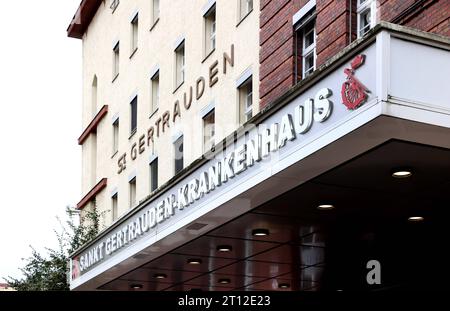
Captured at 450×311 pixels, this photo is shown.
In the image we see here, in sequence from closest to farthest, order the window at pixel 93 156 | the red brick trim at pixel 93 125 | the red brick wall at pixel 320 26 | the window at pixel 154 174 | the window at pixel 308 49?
the red brick wall at pixel 320 26
the window at pixel 308 49
the window at pixel 154 174
the red brick trim at pixel 93 125
the window at pixel 93 156

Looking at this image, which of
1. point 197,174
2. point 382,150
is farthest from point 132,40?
point 382,150

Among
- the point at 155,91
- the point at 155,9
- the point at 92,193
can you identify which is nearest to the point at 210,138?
the point at 155,91

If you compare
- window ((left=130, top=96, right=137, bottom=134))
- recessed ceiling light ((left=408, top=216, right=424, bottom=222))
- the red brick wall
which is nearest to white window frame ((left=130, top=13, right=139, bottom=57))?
window ((left=130, top=96, right=137, bottom=134))

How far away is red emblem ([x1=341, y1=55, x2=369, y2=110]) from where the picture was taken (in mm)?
11466

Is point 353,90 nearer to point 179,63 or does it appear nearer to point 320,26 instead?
point 320,26

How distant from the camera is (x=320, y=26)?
→ 17969 millimetres

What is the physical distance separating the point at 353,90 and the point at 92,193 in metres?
27.7

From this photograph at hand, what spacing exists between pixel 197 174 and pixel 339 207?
3.04 meters

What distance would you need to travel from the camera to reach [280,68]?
19703 millimetres

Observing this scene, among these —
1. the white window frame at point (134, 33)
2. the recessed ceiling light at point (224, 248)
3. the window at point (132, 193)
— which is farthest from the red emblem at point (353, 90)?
the white window frame at point (134, 33)

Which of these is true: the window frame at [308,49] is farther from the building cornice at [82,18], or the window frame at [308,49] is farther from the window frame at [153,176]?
the building cornice at [82,18]

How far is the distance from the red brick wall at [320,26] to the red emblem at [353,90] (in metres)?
2.70

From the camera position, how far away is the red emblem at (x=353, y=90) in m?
11.5
